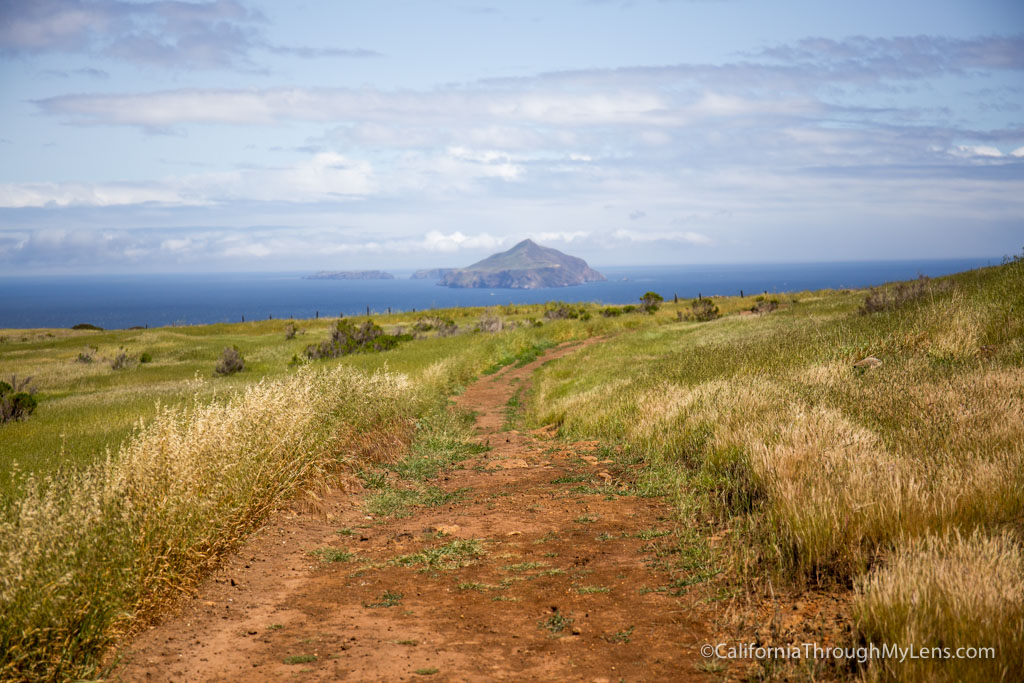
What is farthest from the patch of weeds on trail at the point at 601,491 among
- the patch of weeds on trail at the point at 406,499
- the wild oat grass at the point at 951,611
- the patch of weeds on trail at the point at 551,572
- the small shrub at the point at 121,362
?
the small shrub at the point at 121,362

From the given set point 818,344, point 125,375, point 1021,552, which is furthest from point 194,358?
point 1021,552

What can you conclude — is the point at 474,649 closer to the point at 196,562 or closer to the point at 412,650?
the point at 412,650

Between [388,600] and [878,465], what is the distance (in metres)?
4.49

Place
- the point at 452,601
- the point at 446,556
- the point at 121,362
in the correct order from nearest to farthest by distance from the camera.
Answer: the point at 452,601 → the point at 446,556 → the point at 121,362

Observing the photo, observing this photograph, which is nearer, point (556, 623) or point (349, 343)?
point (556, 623)

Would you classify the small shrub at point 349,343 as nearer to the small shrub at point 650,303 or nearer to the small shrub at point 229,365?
the small shrub at point 229,365

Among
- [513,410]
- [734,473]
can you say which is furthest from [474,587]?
[513,410]

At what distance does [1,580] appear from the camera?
450cm

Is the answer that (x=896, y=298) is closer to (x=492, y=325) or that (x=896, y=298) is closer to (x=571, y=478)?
(x=571, y=478)

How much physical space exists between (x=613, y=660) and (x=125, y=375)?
30.5 metres

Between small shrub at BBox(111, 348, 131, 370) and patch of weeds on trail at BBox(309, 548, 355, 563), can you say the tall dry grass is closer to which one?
patch of weeds on trail at BBox(309, 548, 355, 563)

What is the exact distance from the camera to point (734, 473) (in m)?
7.56

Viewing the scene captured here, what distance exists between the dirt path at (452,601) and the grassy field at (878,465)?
838mm

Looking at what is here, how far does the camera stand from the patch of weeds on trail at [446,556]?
6512mm
